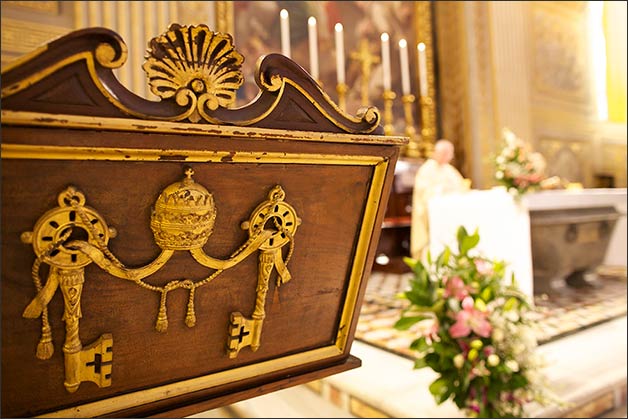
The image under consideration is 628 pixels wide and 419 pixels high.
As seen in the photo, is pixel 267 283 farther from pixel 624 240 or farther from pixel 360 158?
pixel 624 240

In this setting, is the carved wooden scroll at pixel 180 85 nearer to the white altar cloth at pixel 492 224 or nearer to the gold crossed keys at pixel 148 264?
the gold crossed keys at pixel 148 264

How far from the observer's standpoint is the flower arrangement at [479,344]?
163 centimetres

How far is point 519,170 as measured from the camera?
132 inches

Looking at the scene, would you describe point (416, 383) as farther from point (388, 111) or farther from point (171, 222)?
point (388, 111)

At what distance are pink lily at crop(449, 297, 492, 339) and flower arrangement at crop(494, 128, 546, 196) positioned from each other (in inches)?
75.0

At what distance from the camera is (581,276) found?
4.33 meters

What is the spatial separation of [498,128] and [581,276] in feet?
9.67

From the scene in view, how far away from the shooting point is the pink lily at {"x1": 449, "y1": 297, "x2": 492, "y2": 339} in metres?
1.63

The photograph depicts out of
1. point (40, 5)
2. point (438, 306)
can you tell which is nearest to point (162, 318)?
point (438, 306)

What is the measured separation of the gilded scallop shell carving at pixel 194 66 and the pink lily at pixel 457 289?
1.32 m

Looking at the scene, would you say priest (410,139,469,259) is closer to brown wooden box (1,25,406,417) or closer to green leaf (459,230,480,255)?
green leaf (459,230,480,255)

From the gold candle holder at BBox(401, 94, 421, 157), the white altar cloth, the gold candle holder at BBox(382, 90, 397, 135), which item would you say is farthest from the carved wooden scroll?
the gold candle holder at BBox(401, 94, 421, 157)

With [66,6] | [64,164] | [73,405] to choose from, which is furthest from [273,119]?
[66,6]

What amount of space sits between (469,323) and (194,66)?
1.37 m
